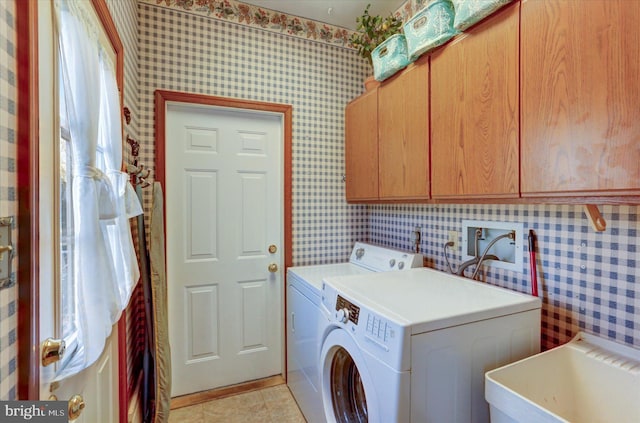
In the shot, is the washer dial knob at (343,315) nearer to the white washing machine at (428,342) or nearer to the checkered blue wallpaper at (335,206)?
the white washing machine at (428,342)

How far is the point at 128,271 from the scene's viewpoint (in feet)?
3.95

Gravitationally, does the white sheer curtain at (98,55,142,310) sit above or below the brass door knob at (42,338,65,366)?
above

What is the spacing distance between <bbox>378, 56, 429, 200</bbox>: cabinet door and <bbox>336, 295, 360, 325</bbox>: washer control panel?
0.69m

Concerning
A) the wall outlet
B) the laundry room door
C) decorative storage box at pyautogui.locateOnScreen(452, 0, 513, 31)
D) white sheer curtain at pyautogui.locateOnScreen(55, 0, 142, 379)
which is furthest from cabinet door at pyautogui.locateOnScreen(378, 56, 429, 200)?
white sheer curtain at pyautogui.locateOnScreen(55, 0, 142, 379)

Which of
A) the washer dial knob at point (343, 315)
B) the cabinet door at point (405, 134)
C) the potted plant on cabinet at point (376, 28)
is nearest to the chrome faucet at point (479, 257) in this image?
the cabinet door at point (405, 134)

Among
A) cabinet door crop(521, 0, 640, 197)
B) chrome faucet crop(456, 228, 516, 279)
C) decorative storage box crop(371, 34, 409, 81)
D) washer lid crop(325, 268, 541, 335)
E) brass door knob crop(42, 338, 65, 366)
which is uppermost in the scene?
decorative storage box crop(371, 34, 409, 81)

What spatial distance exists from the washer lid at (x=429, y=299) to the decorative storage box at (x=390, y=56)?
1.16m

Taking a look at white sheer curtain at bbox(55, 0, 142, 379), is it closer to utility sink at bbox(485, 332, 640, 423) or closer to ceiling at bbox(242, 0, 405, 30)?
utility sink at bbox(485, 332, 640, 423)

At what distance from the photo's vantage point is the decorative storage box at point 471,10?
44.8 inches

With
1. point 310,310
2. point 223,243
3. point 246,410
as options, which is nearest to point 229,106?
point 223,243

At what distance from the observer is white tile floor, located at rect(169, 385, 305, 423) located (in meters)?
1.89

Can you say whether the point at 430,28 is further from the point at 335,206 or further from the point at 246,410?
the point at 246,410

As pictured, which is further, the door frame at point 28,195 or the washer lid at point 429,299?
the washer lid at point 429,299

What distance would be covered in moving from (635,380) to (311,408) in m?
1.45
